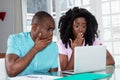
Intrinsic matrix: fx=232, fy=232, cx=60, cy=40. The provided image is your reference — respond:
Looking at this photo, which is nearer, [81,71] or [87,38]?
[81,71]

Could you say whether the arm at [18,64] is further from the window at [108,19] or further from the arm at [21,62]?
the window at [108,19]

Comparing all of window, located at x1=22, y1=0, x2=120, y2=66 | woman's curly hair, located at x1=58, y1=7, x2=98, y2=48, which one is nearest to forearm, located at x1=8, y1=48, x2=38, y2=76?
woman's curly hair, located at x1=58, y1=7, x2=98, y2=48

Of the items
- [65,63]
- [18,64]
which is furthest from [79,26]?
[18,64]

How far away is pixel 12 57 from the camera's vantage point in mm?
1386

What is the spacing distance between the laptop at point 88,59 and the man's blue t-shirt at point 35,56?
0.27 m

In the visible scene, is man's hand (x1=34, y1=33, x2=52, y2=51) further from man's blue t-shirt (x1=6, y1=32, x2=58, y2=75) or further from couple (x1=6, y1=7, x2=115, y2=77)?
man's blue t-shirt (x1=6, y1=32, x2=58, y2=75)

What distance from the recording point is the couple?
1.34 metres

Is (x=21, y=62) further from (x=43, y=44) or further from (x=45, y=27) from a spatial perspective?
(x=45, y=27)

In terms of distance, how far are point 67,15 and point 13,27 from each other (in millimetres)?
2646

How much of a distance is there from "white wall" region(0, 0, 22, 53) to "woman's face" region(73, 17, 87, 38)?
9.06ft

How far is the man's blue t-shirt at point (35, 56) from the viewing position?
1502mm

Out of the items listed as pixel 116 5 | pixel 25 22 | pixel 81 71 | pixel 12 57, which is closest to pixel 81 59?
pixel 81 71

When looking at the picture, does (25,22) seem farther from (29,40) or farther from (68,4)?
(29,40)

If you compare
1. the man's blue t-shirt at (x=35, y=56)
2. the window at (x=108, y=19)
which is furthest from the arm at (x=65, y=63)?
the window at (x=108, y=19)
